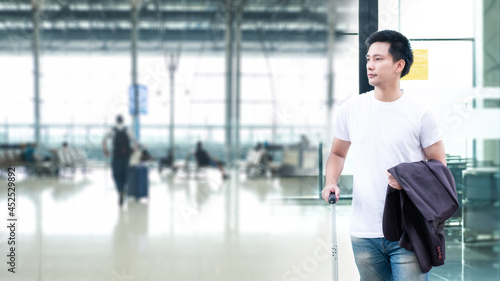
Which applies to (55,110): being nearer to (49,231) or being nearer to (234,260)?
(49,231)

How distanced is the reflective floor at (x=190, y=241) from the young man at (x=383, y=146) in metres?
0.58

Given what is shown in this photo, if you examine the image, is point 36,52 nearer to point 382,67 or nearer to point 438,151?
point 382,67

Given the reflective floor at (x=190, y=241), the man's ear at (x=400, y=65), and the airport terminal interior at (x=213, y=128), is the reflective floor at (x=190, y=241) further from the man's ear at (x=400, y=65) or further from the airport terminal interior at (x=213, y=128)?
the man's ear at (x=400, y=65)

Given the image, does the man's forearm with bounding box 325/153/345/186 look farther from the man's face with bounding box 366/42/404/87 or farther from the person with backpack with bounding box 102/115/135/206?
the person with backpack with bounding box 102/115/135/206

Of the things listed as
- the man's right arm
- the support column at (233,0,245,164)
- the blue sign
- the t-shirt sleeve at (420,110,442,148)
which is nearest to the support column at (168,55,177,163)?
the blue sign

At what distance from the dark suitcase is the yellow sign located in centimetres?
659

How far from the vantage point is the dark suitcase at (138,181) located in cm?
822

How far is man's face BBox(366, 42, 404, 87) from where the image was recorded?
157 centimetres

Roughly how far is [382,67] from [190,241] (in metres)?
3.58

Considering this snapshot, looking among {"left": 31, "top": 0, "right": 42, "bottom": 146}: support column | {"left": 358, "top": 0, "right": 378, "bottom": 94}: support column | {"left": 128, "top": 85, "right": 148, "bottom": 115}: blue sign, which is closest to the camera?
{"left": 358, "top": 0, "right": 378, "bottom": 94}: support column

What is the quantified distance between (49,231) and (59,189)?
5150mm

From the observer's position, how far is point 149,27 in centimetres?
1791

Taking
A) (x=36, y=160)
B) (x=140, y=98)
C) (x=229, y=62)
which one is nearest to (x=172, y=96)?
(x=140, y=98)

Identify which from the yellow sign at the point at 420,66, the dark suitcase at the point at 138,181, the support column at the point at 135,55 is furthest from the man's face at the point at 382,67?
the support column at the point at 135,55
